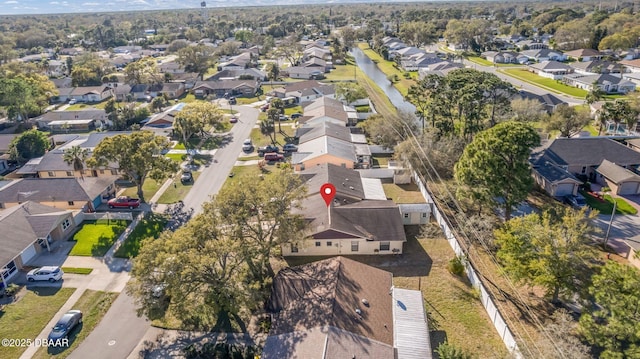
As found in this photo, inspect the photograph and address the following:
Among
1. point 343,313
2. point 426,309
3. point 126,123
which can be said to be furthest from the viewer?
point 126,123

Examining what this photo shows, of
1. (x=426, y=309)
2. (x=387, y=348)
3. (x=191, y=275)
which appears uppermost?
(x=191, y=275)

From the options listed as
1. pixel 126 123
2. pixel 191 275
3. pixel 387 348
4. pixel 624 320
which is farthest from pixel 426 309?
pixel 126 123

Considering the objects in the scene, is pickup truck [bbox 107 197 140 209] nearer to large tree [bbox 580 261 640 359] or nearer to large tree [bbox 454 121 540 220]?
large tree [bbox 454 121 540 220]

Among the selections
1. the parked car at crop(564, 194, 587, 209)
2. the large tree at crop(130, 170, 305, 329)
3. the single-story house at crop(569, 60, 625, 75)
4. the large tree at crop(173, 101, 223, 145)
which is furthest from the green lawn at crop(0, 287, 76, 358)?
the single-story house at crop(569, 60, 625, 75)

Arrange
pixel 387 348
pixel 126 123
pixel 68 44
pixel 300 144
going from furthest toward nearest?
pixel 68 44 → pixel 126 123 → pixel 300 144 → pixel 387 348

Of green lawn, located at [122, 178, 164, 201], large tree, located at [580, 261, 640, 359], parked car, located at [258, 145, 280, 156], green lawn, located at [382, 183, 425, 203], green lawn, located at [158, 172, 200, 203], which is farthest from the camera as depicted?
parked car, located at [258, 145, 280, 156]

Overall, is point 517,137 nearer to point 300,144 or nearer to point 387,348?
point 387,348
